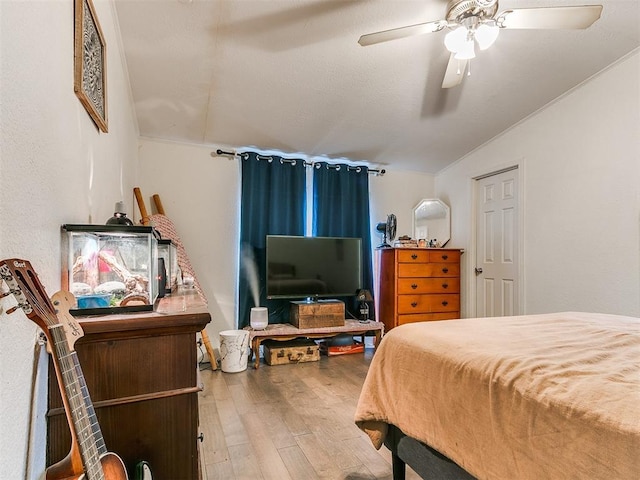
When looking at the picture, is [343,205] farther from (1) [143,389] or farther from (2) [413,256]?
(1) [143,389]

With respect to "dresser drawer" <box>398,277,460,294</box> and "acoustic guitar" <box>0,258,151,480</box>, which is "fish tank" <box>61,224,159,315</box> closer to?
"acoustic guitar" <box>0,258,151,480</box>

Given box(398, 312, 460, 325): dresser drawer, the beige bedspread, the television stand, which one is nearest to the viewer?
the beige bedspread

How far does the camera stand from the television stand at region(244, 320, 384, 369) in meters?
3.24

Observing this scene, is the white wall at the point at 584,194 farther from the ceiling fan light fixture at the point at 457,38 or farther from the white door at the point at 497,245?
the ceiling fan light fixture at the point at 457,38

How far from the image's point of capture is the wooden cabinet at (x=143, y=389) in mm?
898

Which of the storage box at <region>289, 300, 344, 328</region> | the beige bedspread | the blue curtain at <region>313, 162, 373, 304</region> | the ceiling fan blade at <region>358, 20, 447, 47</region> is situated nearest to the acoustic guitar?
the beige bedspread

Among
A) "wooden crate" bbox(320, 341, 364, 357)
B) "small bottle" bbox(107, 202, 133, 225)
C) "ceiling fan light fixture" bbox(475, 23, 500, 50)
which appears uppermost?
"ceiling fan light fixture" bbox(475, 23, 500, 50)

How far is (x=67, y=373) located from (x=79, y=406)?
7 cm

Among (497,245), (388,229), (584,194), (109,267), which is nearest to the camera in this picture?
(109,267)

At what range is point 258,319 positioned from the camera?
10.9 ft

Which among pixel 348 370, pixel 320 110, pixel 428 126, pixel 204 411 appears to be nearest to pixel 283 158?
pixel 320 110

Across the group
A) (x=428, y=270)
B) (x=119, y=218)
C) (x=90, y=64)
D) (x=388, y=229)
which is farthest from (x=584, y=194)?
(x=90, y=64)

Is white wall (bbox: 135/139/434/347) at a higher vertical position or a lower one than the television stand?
higher

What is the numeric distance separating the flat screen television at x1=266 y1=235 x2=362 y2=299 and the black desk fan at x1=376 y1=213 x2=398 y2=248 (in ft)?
1.38
